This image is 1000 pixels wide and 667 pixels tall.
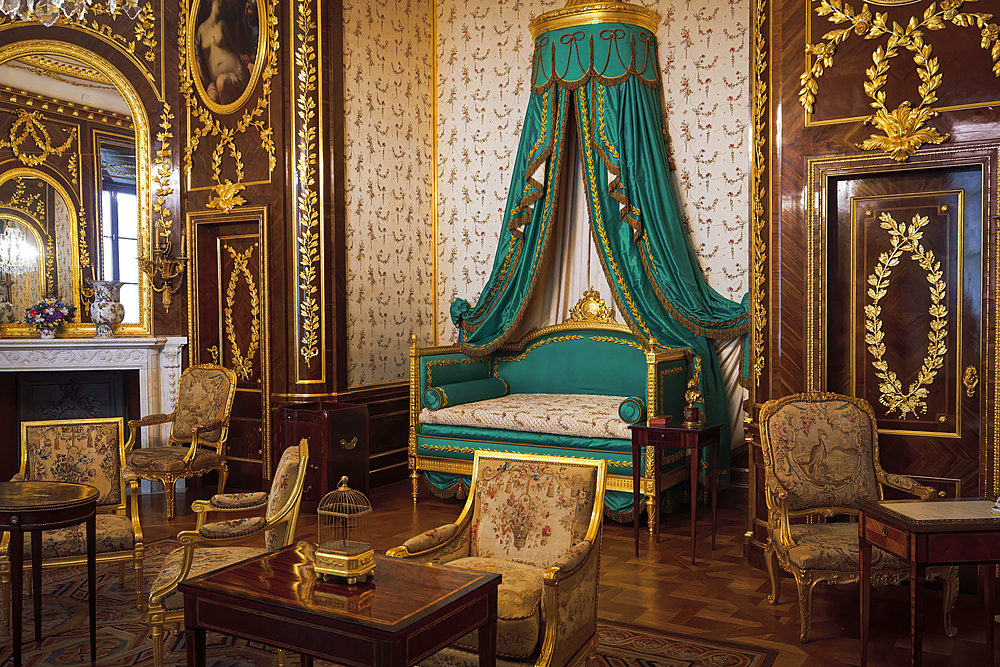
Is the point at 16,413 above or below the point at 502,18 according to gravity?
below

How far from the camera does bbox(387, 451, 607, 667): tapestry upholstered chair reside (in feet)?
8.22

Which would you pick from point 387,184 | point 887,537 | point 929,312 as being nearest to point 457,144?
point 387,184

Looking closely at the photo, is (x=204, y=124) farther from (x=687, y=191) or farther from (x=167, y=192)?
(x=687, y=191)

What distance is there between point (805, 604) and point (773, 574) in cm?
41

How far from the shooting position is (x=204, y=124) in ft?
20.8

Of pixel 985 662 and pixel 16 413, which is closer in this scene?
pixel 985 662

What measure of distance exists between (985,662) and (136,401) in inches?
227

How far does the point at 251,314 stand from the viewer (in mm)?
6203

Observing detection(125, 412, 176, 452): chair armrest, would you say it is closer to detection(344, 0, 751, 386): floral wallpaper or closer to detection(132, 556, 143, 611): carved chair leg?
detection(344, 0, 751, 386): floral wallpaper

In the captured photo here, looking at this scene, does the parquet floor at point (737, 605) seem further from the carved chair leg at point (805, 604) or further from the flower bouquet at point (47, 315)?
the flower bouquet at point (47, 315)

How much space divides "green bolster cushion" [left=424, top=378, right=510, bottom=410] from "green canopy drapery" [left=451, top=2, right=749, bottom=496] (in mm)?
804

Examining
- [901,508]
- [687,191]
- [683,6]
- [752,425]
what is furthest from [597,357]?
[901,508]

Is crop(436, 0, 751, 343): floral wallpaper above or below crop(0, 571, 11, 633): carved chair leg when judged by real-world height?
above

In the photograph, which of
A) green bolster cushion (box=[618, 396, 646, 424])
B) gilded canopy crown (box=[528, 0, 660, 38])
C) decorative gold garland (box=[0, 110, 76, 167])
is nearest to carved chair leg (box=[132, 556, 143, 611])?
green bolster cushion (box=[618, 396, 646, 424])
